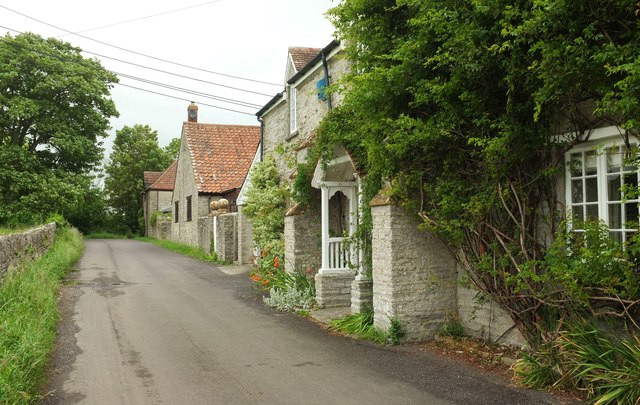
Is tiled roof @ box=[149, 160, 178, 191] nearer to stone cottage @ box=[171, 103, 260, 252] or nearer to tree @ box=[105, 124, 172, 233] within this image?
tree @ box=[105, 124, 172, 233]

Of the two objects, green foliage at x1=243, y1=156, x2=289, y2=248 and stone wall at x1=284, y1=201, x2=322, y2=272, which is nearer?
stone wall at x1=284, y1=201, x2=322, y2=272

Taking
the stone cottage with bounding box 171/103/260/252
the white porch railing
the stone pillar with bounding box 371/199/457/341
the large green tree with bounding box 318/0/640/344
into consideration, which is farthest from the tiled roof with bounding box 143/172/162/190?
the large green tree with bounding box 318/0/640/344

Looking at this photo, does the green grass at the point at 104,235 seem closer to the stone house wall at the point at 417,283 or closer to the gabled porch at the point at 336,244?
the gabled porch at the point at 336,244

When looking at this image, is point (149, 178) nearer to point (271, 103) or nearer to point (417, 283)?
point (271, 103)

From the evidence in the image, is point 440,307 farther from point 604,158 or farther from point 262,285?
point 262,285

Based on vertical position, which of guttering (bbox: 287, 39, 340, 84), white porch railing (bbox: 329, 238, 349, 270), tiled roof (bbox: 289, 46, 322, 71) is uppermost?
tiled roof (bbox: 289, 46, 322, 71)

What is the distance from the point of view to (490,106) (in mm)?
6867

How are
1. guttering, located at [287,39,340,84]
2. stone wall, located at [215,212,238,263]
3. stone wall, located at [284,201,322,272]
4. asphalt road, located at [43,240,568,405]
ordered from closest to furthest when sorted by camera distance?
1. asphalt road, located at [43,240,568,405]
2. guttering, located at [287,39,340,84]
3. stone wall, located at [284,201,322,272]
4. stone wall, located at [215,212,238,263]

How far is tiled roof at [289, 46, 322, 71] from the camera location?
17.0 metres

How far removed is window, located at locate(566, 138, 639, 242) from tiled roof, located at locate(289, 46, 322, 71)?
456 inches

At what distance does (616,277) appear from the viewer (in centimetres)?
530

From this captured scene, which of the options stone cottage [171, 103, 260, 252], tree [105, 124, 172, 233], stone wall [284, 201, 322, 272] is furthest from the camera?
tree [105, 124, 172, 233]

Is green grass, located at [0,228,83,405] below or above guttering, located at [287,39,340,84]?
below

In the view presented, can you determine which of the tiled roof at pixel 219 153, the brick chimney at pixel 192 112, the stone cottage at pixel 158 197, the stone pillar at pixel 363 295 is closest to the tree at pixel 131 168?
the stone cottage at pixel 158 197
